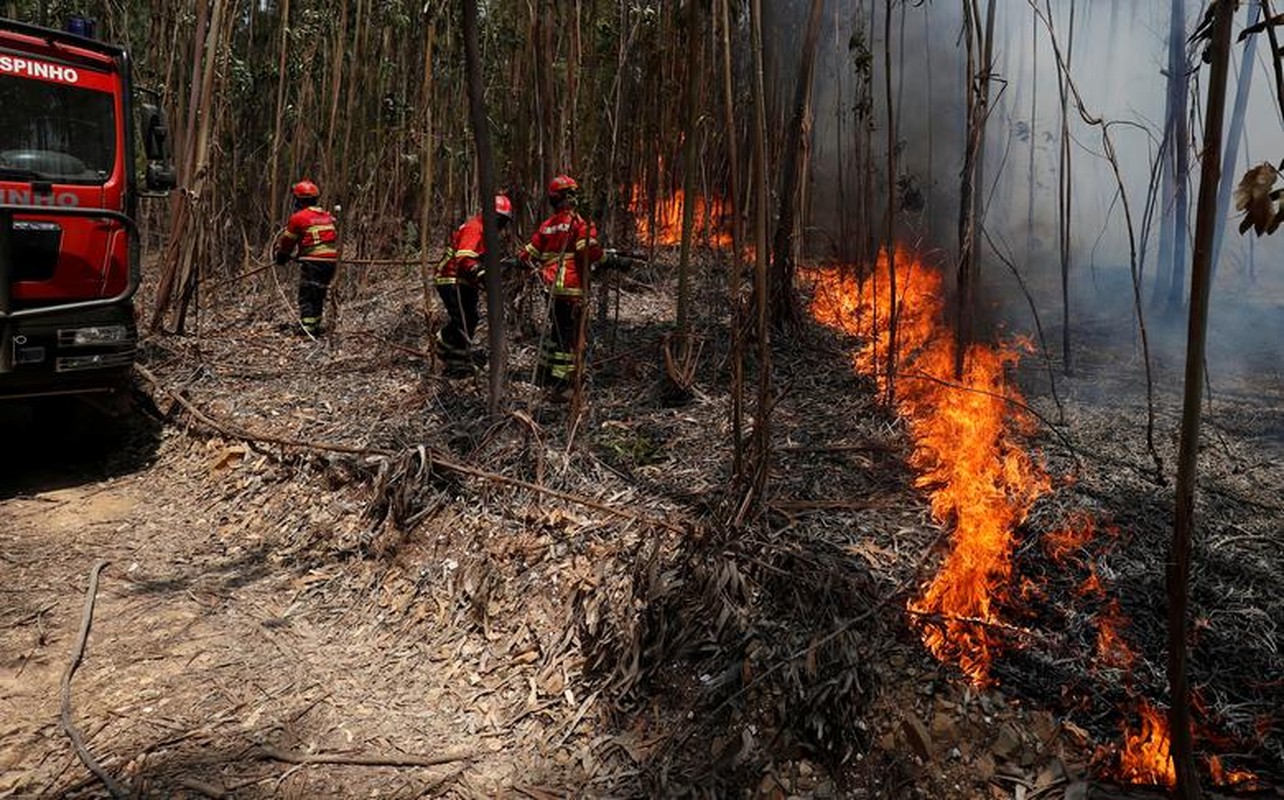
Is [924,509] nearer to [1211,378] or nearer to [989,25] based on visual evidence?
[989,25]

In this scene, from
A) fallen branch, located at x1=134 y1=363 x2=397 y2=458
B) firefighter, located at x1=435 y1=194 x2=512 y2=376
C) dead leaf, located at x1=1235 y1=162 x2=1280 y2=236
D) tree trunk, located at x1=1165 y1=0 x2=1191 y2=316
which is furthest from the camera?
tree trunk, located at x1=1165 y1=0 x2=1191 y2=316

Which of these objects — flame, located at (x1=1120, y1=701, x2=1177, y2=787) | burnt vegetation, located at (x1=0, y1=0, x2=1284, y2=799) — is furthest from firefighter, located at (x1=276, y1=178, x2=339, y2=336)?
flame, located at (x1=1120, y1=701, x2=1177, y2=787)

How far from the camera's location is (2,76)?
4695 millimetres

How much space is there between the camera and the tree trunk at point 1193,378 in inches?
75.7

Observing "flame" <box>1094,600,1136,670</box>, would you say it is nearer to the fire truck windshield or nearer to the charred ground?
the charred ground

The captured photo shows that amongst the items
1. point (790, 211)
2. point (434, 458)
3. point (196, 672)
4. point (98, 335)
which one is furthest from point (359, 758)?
point (790, 211)

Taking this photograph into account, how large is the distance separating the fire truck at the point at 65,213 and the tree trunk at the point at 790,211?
4353mm

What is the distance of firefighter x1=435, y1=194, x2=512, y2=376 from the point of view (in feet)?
21.3

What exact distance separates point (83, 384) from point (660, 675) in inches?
164

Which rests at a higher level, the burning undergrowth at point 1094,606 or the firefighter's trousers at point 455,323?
the firefighter's trousers at point 455,323

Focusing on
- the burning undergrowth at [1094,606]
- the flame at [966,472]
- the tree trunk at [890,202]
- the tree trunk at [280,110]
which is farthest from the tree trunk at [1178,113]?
the tree trunk at [280,110]

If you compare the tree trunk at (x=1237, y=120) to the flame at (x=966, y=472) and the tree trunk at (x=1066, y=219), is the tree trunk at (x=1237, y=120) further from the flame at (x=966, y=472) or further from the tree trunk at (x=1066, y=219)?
the flame at (x=966, y=472)

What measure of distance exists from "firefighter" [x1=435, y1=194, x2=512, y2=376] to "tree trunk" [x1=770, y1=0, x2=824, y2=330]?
226 centimetres

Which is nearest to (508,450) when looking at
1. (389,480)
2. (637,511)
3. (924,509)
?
(389,480)
